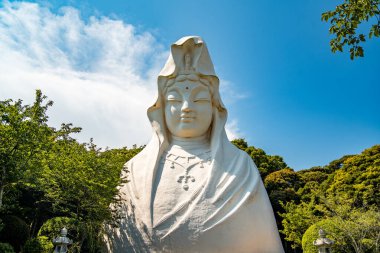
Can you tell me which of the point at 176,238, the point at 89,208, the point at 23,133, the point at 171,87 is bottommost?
the point at 176,238

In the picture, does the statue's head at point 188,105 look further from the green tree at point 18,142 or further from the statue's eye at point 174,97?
the green tree at point 18,142

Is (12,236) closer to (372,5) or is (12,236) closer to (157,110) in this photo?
(157,110)

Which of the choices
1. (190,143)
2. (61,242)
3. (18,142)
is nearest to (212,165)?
(190,143)

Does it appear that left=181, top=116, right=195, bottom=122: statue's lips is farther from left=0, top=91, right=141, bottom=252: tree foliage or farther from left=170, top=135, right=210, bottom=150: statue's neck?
left=0, top=91, right=141, bottom=252: tree foliage

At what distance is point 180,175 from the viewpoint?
8055 mm

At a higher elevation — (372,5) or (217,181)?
(372,5)

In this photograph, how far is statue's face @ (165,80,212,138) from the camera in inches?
344

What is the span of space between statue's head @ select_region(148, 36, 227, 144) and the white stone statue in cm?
2

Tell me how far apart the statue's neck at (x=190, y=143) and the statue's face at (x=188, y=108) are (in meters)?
0.09

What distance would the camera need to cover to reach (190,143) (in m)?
8.86

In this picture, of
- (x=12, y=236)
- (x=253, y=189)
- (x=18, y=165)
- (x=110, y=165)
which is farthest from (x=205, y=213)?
(x=12, y=236)

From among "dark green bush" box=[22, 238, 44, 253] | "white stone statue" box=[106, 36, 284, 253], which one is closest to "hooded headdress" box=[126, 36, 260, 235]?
"white stone statue" box=[106, 36, 284, 253]

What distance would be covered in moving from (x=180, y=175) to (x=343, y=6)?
4.66m

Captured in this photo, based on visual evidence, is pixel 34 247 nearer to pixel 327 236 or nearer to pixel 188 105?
pixel 188 105
